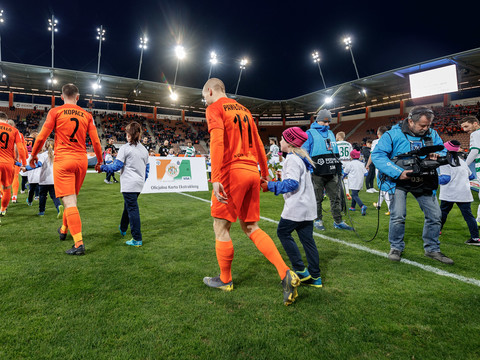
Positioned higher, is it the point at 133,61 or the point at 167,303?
the point at 133,61

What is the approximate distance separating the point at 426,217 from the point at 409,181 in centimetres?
60

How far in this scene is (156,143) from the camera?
1571 inches

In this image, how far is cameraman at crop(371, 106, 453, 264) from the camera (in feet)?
11.0

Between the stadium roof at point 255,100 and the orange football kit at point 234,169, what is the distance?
31.2 meters

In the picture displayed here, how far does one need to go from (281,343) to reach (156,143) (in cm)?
4089

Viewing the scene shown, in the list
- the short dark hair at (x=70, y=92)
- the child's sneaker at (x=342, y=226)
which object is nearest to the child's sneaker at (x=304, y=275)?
the child's sneaker at (x=342, y=226)

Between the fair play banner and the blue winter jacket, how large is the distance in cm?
768

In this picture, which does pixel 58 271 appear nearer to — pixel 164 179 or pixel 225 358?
pixel 225 358

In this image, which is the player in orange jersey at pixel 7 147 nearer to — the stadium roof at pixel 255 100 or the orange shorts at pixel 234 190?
the orange shorts at pixel 234 190

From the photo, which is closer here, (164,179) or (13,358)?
(13,358)

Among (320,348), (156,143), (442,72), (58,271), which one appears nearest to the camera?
(320,348)

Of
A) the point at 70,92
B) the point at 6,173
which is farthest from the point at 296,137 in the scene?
the point at 6,173

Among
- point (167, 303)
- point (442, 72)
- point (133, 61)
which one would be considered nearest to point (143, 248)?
point (167, 303)

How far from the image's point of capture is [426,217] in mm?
3539
